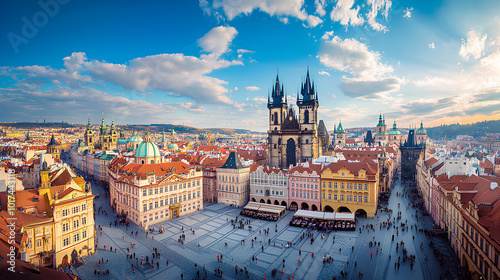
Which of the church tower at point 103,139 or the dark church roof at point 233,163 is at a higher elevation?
the church tower at point 103,139

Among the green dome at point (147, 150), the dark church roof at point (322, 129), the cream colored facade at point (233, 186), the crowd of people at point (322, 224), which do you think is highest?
the dark church roof at point (322, 129)

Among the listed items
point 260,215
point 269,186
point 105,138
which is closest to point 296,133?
point 269,186

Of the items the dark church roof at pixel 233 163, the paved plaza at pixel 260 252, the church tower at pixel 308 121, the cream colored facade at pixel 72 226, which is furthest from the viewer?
the church tower at pixel 308 121

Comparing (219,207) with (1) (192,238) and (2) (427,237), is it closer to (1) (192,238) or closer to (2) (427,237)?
(1) (192,238)

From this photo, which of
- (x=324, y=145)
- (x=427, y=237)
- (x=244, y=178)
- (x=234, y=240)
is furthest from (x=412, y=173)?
(x=234, y=240)

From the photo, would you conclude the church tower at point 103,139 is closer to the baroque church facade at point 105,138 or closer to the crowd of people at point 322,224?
the baroque church facade at point 105,138

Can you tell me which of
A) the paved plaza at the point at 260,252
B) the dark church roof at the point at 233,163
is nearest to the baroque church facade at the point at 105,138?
the dark church roof at the point at 233,163
